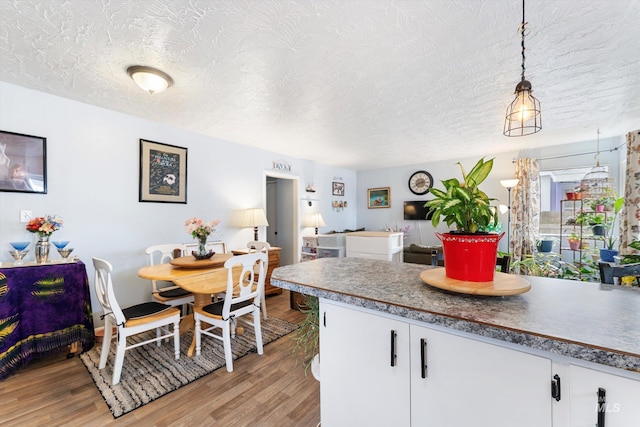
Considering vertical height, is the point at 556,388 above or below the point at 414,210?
below

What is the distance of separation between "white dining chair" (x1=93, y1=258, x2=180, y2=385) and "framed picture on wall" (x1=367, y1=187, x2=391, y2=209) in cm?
520

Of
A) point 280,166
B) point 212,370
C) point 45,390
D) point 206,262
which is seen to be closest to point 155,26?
point 206,262

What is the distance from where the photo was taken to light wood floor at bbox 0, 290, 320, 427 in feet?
5.28

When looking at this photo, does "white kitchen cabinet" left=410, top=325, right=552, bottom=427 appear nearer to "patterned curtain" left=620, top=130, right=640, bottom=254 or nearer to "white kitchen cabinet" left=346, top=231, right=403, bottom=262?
"white kitchen cabinet" left=346, top=231, right=403, bottom=262

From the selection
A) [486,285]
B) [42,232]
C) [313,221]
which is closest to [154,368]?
[42,232]

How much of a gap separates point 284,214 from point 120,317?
3702 millimetres

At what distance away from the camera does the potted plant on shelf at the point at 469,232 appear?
0.94 m

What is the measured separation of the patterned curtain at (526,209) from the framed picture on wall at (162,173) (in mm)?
5539

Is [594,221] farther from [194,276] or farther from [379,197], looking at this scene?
[194,276]

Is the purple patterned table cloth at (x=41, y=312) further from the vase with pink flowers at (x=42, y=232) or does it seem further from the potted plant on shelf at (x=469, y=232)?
the potted plant on shelf at (x=469, y=232)

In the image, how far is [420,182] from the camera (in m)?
5.94

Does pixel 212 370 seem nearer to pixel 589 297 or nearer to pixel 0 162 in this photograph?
pixel 589 297

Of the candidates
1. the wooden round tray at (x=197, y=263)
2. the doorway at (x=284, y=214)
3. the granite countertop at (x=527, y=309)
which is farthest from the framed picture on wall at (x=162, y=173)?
the granite countertop at (x=527, y=309)

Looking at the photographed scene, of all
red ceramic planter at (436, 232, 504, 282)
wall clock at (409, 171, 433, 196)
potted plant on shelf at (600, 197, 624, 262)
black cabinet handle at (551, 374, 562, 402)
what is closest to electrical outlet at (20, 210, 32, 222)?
red ceramic planter at (436, 232, 504, 282)
